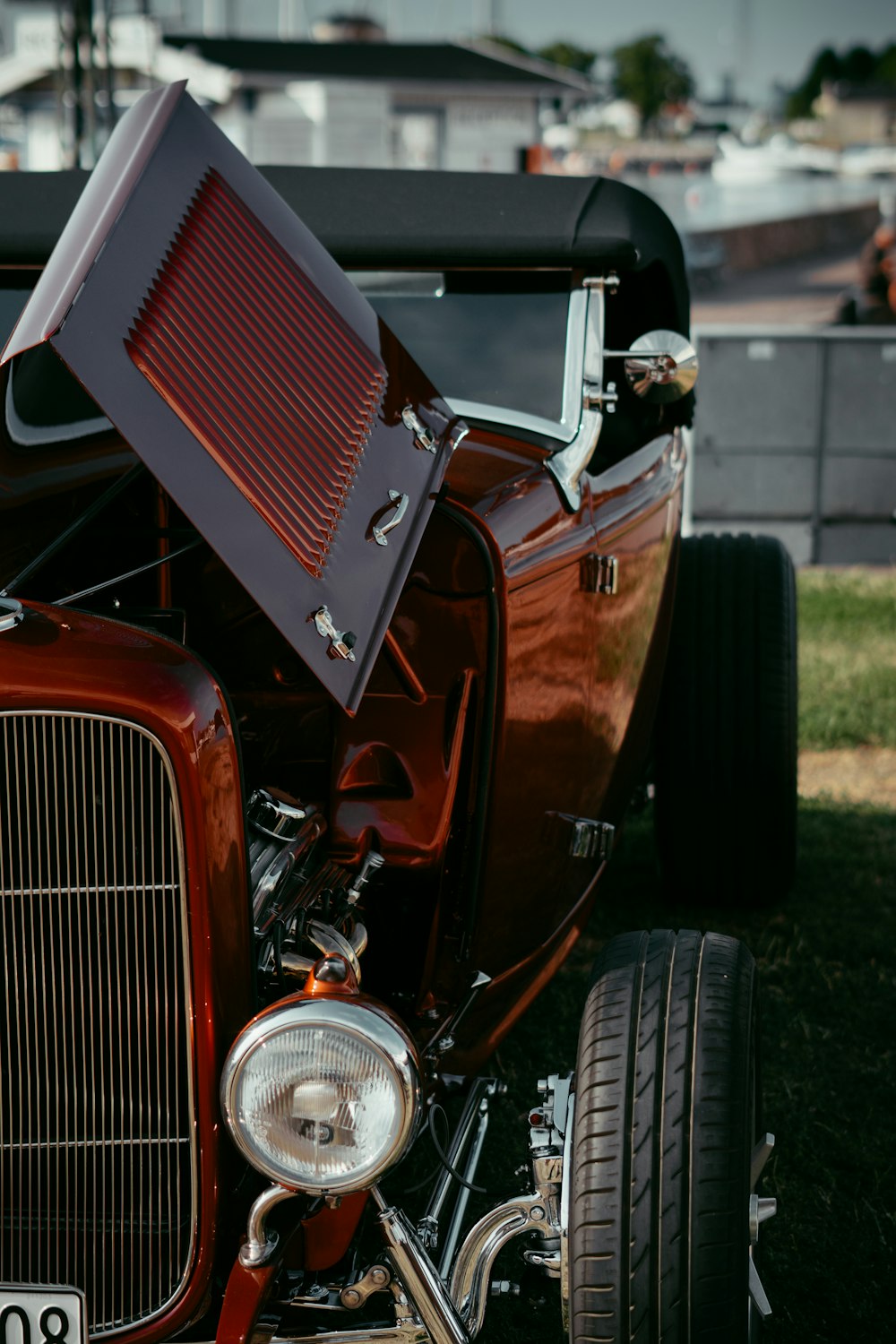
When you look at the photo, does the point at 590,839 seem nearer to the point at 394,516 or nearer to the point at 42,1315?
the point at 394,516

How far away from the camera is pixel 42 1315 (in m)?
1.73

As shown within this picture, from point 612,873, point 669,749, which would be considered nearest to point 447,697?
point 669,749

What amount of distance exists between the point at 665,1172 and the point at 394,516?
964mm

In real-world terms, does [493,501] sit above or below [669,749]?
above

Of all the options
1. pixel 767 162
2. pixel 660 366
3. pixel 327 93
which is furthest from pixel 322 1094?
pixel 767 162

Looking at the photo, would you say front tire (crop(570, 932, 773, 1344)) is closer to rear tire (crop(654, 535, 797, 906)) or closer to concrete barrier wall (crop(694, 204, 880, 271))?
rear tire (crop(654, 535, 797, 906))

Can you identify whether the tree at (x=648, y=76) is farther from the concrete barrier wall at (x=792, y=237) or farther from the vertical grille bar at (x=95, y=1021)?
the vertical grille bar at (x=95, y=1021)

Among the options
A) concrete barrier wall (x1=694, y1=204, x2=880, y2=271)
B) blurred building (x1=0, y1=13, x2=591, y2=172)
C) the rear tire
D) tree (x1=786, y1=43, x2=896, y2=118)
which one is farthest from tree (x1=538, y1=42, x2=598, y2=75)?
the rear tire

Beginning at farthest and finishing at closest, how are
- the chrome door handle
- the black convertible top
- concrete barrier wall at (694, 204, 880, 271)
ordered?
concrete barrier wall at (694, 204, 880, 271)
the black convertible top
the chrome door handle

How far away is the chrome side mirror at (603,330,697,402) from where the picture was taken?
121 inches

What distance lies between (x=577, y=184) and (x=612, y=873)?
1.99 m

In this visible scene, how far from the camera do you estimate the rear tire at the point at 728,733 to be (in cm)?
379

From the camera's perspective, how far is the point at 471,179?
3467 mm

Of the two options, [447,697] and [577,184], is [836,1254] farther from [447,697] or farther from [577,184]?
[577,184]
